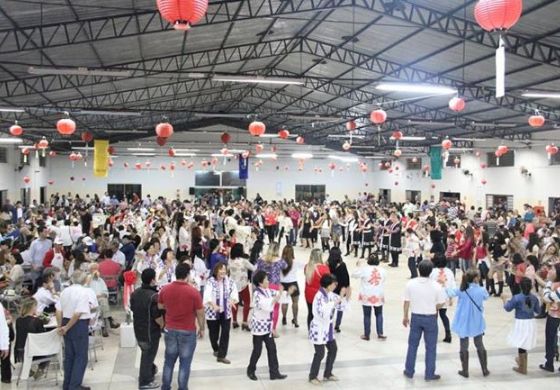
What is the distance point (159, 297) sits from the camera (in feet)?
15.3

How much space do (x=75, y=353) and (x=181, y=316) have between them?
1.16 meters

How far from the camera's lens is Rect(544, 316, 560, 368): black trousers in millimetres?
5523

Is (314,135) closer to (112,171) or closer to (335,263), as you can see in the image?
(112,171)

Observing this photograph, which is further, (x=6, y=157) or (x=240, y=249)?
(x=6, y=157)

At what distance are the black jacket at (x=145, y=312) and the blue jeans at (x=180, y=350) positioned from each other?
260 millimetres

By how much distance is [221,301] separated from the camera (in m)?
5.63

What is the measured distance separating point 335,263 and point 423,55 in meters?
8.22

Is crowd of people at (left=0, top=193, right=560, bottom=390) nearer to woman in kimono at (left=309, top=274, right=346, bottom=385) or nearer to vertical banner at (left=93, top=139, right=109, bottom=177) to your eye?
woman in kimono at (left=309, top=274, right=346, bottom=385)

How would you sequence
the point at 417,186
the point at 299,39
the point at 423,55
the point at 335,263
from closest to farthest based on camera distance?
the point at 335,263 → the point at 423,55 → the point at 299,39 → the point at 417,186

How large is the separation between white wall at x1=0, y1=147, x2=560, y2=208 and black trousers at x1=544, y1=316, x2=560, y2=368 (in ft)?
62.7

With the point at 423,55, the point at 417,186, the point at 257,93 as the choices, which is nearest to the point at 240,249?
the point at 423,55

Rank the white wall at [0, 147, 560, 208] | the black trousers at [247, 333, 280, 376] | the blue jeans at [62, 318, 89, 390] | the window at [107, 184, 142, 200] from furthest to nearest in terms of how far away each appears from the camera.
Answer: the window at [107, 184, 142, 200] < the white wall at [0, 147, 560, 208] < the black trousers at [247, 333, 280, 376] < the blue jeans at [62, 318, 89, 390]

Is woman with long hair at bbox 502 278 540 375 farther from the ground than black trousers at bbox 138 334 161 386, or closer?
farther from the ground

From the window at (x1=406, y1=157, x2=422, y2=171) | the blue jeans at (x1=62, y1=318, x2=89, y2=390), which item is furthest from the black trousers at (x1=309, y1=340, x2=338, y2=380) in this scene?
the window at (x1=406, y1=157, x2=422, y2=171)
